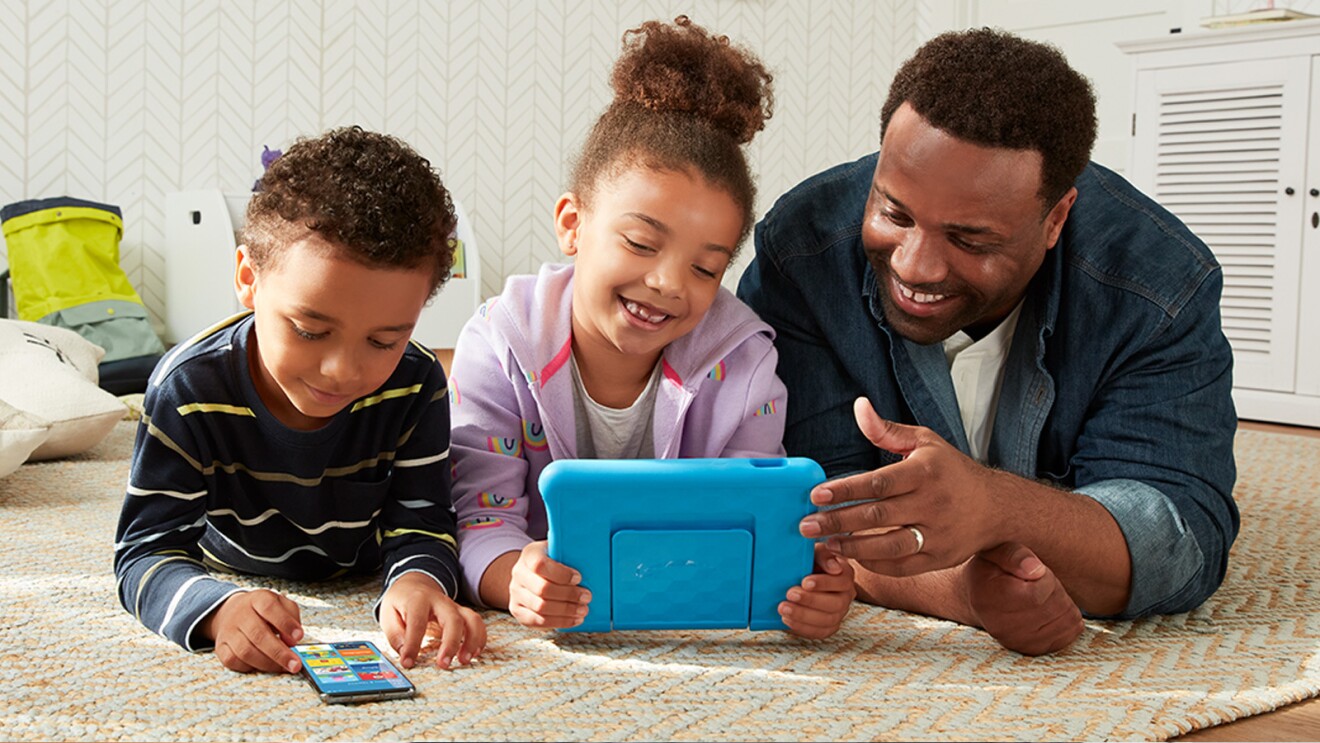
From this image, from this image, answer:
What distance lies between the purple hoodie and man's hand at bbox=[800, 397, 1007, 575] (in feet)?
1.06

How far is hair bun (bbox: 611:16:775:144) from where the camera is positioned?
134 cm

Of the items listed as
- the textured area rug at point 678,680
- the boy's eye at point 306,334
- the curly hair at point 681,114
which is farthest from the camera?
the curly hair at point 681,114

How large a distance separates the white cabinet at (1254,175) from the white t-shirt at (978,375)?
6.64ft

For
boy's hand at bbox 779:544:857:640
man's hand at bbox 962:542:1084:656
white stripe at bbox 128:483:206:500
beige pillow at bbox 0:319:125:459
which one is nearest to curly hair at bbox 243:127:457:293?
white stripe at bbox 128:483:206:500

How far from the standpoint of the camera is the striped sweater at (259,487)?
1.11 meters

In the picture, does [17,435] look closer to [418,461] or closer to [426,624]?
[418,461]

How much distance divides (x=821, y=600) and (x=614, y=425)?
371mm

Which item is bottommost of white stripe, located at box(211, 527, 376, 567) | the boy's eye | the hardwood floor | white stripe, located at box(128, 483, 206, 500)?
the hardwood floor

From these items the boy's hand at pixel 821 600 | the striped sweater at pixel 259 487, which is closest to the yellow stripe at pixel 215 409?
the striped sweater at pixel 259 487

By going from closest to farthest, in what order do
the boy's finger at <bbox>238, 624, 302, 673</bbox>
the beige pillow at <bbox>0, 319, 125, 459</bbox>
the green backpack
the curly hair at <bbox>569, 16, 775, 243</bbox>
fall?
the boy's finger at <bbox>238, 624, 302, 673</bbox>, the curly hair at <bbox>569, 16, 775, 243</bbox>, the beige pillow at <bbox>0, 319, 125, 459</bbox>, the green backpack

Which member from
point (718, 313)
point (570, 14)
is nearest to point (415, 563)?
point (718, 313)

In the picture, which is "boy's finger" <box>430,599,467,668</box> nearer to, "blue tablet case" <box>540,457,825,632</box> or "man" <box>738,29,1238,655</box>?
"blue tablet case" <box>540,457,825,632</box>

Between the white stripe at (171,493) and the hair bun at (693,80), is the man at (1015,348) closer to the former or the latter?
the hair bun at (693,80)

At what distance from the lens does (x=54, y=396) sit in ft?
6.38
